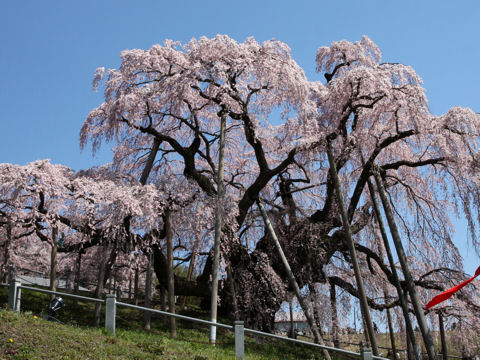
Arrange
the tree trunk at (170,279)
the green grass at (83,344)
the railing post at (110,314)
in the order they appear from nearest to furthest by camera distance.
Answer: the green grass at (83,344) < the railing post at (110,314) < the tree trunk at (170,279)

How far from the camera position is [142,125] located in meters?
19.6

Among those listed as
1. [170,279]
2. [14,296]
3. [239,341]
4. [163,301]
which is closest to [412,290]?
[239,341]

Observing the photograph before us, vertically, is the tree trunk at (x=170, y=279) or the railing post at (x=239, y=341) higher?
the tree trunk at (x=170, y=279)

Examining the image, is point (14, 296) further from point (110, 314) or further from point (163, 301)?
point (163, 301)

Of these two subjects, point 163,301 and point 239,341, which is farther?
point 163,301

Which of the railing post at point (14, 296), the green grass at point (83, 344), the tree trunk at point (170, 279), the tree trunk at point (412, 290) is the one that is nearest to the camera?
the green grass at point (83, 344)

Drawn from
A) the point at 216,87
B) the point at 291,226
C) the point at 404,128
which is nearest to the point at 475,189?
the point at 404,128

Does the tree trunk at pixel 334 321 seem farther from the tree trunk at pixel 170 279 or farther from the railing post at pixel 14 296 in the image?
the railing post at pixel 14 296

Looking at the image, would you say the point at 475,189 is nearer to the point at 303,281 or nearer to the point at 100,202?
the point at 303,281

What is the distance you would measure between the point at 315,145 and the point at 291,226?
3.77 meters

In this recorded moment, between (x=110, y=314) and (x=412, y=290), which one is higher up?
(x=412, y=290)

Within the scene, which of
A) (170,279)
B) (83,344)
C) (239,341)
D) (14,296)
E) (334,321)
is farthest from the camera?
(334,321)

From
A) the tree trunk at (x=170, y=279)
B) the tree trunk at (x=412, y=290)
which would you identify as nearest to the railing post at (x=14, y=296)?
the tree trunk at (x=170, y=279)

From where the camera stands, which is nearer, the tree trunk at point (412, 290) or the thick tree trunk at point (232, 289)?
the tree trunk at point (412, 290)
